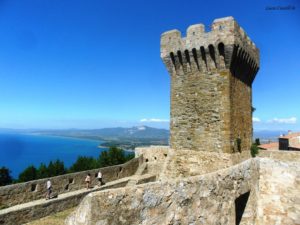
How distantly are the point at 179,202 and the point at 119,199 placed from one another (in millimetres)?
1023

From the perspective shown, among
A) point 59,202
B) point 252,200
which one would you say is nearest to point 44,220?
point 59,202

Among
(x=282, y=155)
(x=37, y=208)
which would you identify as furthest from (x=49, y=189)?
(x=282, y=155)

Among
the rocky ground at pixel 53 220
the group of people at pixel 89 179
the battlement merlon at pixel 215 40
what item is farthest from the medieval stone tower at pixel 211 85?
the rocky ground at pixel 53 220

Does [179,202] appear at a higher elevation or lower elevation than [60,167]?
higher

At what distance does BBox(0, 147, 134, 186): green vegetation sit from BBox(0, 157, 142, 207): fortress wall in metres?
7.67

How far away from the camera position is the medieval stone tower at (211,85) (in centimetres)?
1114

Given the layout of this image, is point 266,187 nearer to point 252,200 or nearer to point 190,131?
point 252,200

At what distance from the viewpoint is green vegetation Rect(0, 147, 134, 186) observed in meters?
21.3

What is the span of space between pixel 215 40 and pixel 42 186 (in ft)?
34.7

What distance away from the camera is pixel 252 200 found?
A: 5242mm

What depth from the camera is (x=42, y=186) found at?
13.0m

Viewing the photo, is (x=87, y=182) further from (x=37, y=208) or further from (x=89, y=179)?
(x=37, y=208)

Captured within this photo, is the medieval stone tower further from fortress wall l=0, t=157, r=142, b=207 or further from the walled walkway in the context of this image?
fortress wall l=0, t=157, r=142, b=207

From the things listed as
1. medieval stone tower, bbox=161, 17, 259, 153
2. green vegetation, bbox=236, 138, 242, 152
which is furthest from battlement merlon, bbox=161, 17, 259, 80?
green vegetation, bbox=236, 138, 242, 152
